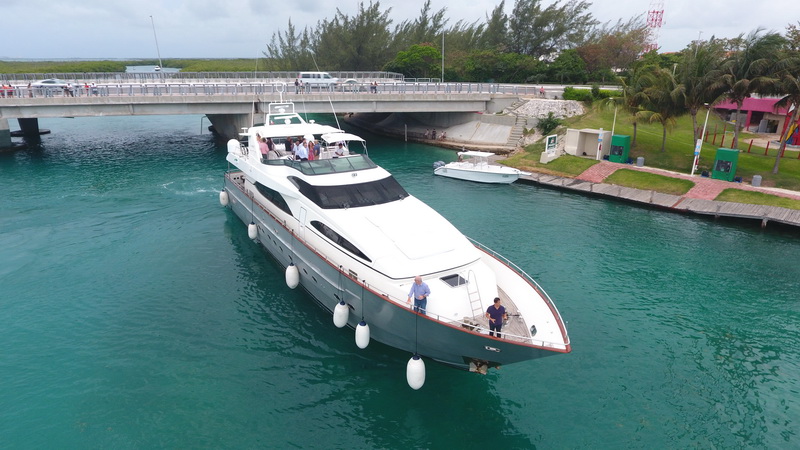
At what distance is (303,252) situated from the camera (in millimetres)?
20297

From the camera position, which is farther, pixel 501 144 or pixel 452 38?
pixel 452 38

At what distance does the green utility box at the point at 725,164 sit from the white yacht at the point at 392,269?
88.3 feet

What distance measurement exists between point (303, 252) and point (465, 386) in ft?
28.7

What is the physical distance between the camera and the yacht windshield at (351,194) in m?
20.3

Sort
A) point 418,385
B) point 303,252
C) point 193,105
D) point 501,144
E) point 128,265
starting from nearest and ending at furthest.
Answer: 1. point 418,385
2. point 303,252
3. point 128,265
4. point 193,105
5. point 501,144

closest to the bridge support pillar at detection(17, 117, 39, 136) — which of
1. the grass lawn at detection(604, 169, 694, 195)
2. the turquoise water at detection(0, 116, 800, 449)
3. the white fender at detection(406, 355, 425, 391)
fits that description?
the turquoise water at detection(0, 116, 800, 449)

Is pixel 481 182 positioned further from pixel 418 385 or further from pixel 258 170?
pixel 418 385

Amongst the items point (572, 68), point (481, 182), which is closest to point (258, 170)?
point (481, 182)

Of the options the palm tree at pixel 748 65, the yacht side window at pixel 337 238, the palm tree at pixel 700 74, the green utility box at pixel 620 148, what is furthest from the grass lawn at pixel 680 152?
the yacht side window at pixel 337 238

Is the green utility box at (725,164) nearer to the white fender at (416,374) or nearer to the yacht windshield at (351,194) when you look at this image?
the yacht windshield at (351,194)

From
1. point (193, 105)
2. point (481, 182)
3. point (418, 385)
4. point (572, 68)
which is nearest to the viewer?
point (418, 385)

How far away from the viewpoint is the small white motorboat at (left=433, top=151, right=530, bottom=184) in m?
41.5

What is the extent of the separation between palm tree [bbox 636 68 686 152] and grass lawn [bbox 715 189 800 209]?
852 centimetres

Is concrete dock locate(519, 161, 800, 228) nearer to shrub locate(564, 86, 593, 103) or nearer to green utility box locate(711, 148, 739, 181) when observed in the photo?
green utility box locate(711, 148, 739, 181)
